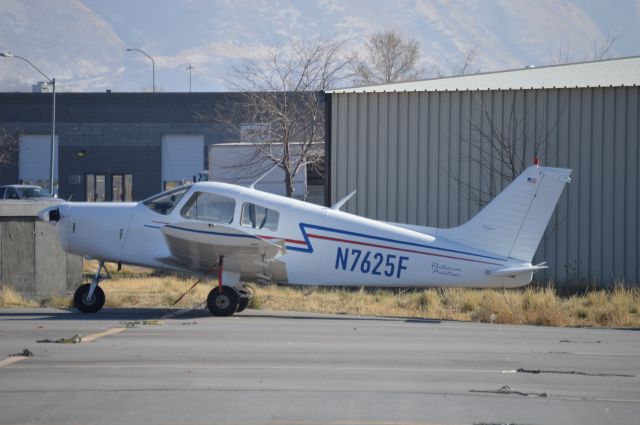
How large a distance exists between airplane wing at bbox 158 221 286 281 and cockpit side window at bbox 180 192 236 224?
0.81 feet

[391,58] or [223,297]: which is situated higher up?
[391,58]

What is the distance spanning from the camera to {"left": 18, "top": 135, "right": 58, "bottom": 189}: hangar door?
5834cm

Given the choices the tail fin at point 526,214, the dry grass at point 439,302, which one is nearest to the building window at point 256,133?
the dry grass at point 439,302

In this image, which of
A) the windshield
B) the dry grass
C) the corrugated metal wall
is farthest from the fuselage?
the windshield

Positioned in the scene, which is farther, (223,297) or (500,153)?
(500,153)

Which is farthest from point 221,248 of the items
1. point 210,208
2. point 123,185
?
point 123,185

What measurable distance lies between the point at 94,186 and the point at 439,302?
141 feet

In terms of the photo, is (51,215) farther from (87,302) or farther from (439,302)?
(439,302)

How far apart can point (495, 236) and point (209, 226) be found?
169 inches

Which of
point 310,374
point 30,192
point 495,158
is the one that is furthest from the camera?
point 30,192

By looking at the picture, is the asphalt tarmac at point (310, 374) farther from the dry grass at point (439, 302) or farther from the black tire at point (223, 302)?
the dry grass at point (439, 302)

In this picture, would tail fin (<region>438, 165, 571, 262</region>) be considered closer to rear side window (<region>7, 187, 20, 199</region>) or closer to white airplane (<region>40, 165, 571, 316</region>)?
white airplane (<region>40, 165, 571, 316</region>)

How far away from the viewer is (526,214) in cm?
1495

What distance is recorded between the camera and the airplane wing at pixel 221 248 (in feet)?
48.6
